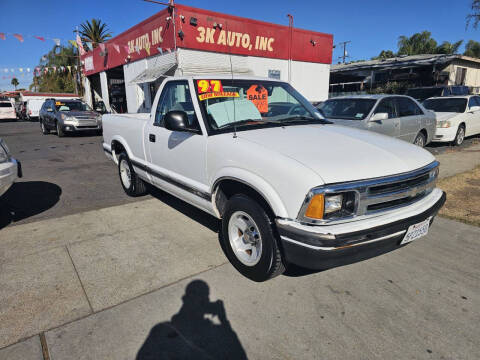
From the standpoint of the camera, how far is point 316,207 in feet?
7.34

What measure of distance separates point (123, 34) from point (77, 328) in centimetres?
1889

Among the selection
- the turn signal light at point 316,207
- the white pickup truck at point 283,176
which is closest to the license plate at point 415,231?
the white pickup truck at point 283,176

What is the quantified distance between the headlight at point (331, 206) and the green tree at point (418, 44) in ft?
149

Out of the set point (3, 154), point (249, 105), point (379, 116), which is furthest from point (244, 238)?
point (379, 116)

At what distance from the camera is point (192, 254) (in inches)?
134

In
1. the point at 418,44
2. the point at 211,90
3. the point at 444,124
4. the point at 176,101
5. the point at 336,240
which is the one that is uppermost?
the point at 418,44

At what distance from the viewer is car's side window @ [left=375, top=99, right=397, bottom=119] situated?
712 cm

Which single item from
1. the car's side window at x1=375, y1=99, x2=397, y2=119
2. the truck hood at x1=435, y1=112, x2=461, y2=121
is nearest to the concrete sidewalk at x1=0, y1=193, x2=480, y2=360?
the car's side window at x1=375, y1=99, x2=397, y2=119

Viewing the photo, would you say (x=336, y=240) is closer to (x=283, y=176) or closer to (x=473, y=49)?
(x=283, y=176)

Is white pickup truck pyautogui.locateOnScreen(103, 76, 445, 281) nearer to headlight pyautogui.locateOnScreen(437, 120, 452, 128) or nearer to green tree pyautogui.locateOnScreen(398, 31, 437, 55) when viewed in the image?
headlight pyautogui.locateOnScreen(437, 120, 452, 128)

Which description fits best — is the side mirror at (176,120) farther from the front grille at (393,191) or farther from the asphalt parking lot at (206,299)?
the front grille at (393,191)

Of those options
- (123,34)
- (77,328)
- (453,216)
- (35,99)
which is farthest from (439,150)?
(35,99)

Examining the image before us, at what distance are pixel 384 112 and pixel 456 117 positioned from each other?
4347 millimetres

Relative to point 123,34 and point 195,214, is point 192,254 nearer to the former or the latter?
point 195,214
